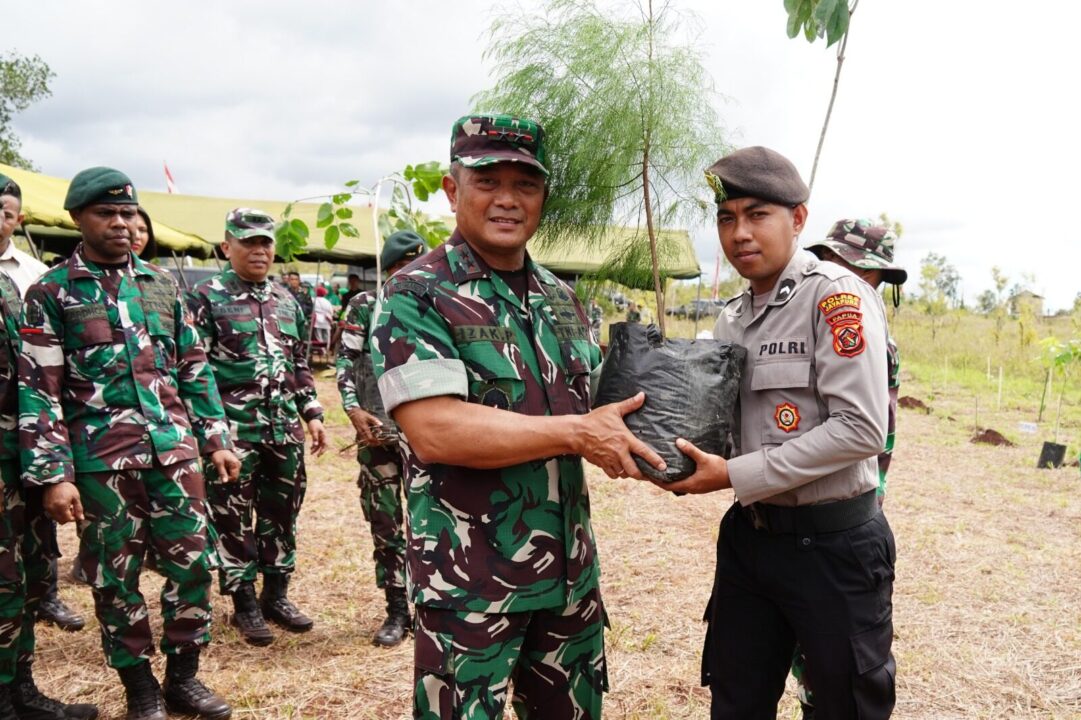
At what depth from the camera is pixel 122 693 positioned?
3.08m

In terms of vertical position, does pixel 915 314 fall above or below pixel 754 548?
above

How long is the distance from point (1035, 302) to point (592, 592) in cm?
1720

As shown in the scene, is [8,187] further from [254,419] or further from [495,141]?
[495,141]

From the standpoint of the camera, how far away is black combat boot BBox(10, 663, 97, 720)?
2832 mm

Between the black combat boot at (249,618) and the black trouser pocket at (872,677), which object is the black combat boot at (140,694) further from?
the black trouser pocket at (872,677)

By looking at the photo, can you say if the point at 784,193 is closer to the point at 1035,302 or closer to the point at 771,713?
the point at 771,713

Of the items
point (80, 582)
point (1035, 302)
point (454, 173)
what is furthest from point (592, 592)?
point (1035, 302)

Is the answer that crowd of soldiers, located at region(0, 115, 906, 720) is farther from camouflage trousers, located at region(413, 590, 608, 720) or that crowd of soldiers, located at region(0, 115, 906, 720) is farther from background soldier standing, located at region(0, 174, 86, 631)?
background soldier standing, located at region(0, 174, 86, 631)

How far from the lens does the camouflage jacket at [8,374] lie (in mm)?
2721

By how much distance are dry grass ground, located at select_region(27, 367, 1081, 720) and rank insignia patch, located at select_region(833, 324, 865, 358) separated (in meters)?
1.90

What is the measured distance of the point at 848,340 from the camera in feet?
5.61

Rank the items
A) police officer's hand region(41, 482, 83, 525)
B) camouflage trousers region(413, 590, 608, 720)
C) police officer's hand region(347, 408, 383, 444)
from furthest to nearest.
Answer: police officer's hand region(347, 408, 383, 444), police officer's hand region(41, 482, 83, 525), camouflage trousers region(413, 590, 608, 720)

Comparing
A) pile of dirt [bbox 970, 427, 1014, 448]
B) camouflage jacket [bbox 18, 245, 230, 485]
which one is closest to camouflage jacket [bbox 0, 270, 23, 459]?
camouflage jacket [bbox 18, 245, 230, 485]

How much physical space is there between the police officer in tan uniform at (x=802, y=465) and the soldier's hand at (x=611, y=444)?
151mm
